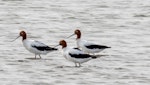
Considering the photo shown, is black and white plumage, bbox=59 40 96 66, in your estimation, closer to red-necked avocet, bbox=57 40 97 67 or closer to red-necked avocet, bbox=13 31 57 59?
red-necked avocet, bbox=57 40 97 67

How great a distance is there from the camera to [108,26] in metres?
38.1

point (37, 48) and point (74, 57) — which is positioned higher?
point (37, 48)

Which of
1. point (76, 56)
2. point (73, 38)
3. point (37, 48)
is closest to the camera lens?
point (76, 56)

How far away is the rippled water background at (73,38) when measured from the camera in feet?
82.1

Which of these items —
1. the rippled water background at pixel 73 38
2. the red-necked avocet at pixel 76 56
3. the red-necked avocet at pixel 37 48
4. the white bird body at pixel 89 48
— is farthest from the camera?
the white bird body at pixel 89 48

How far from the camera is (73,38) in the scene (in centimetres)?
3422

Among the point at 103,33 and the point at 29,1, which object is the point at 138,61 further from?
the point at 29,1

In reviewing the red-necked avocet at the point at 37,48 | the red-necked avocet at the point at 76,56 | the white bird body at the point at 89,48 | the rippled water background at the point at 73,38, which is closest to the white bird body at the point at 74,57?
the red-necked avocet at the point at 76,56

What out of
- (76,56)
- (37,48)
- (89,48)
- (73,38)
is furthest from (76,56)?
(73,38)

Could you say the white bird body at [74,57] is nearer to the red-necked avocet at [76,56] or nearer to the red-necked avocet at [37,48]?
the red-necked avocet at [76,56]

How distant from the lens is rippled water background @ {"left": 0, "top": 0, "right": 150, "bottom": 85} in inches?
985

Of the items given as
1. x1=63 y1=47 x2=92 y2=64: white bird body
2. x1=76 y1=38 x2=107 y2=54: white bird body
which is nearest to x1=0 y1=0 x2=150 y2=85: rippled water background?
x1=63 y1=47 x2=92 y2=64: white bird body

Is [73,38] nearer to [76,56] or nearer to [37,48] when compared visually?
[37,48]

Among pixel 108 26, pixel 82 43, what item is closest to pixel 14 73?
pixel 82 43
